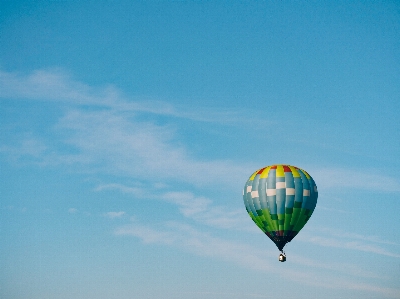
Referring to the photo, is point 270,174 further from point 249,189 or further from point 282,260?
A: point 282,260

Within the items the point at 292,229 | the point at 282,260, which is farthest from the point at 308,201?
the point at 282,260

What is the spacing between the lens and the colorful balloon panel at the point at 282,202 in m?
54.9

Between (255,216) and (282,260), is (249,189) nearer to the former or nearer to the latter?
(255,216)

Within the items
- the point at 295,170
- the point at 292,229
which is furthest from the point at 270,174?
the point at 292,229

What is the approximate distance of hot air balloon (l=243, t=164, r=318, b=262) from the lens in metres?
54.9

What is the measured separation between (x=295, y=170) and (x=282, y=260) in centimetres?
1007

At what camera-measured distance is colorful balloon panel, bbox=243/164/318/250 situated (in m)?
54.9

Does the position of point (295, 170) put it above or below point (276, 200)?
above

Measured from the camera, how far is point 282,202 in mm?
54750

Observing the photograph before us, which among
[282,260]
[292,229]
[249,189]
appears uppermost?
[249,189]

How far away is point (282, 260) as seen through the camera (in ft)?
179

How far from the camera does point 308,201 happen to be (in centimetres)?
5559

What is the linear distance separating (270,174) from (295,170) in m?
2.94

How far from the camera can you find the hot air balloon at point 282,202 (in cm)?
5491
